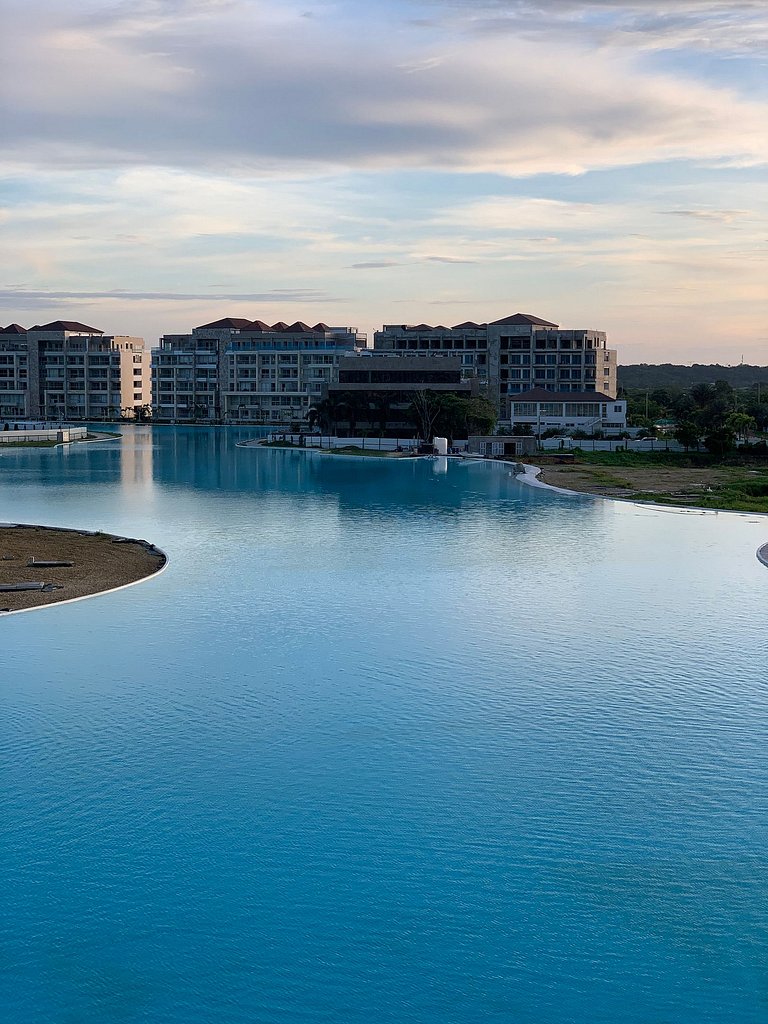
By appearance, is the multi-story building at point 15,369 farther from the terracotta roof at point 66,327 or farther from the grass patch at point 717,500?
the grass patch at point 717,500

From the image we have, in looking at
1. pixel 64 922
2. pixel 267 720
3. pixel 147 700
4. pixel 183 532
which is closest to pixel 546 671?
pixel 267 720

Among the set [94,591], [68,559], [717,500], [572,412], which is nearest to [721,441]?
[572,412]

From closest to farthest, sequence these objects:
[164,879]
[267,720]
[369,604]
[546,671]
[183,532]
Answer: [164,879] < [267,720] < [546,671] < [369,604] < [183,532]

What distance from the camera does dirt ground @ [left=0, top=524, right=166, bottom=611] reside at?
2847 cm

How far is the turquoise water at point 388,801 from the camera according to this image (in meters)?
11.7

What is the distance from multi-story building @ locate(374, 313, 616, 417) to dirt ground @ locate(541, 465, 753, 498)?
50996mm

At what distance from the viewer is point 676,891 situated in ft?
44.1

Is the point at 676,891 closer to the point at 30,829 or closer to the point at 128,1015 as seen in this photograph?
the point at 128,1015

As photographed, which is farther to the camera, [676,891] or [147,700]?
[147,700]

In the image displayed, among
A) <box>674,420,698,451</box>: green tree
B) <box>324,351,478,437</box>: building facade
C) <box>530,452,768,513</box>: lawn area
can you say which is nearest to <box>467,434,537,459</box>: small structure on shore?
<box>530,452,768,513</box>: lawn area

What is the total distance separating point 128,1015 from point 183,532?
3170 centimetres

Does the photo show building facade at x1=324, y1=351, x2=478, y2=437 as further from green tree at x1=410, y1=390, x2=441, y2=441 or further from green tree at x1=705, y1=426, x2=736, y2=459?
green tree at x1=705, y1=426, x2=736, y2=459

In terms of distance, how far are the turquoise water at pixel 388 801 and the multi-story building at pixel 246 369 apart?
359 ft

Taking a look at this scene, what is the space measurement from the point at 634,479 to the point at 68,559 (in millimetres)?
38635
